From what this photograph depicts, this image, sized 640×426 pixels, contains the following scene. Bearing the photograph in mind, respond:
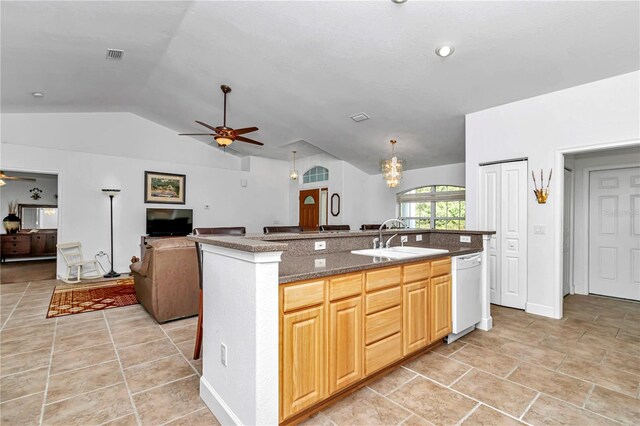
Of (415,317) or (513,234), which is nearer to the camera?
(415,317)

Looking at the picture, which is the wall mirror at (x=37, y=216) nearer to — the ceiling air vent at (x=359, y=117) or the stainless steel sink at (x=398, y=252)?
the ceiling air vent at (x=359, y=117)

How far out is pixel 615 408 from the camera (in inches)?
74.8

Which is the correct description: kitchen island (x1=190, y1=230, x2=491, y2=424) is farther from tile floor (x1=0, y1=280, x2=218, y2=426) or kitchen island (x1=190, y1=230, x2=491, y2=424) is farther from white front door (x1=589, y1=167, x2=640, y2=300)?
white front door (x1=589, y1=167, x2=640, y2=300)

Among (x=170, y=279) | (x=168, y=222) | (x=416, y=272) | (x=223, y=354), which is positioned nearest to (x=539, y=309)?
(x=416, y=272)

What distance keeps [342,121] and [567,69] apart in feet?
10.3

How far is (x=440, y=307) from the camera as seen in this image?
104 inches

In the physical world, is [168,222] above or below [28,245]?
above

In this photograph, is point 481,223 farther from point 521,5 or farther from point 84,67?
point 84,67

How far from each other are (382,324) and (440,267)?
34.8 inches

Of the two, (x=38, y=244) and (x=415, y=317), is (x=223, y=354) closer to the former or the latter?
(x=415, y=317)

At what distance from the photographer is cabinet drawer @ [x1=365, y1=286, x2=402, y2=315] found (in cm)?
202

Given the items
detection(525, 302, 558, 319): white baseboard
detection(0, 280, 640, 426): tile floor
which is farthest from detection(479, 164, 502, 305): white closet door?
detection(0, 280, 640, 426): tile floor

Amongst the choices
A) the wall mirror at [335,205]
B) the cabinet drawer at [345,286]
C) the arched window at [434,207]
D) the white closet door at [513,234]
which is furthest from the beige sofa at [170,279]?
the arched window at [434,207]

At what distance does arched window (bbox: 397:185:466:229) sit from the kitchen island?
4920mm
